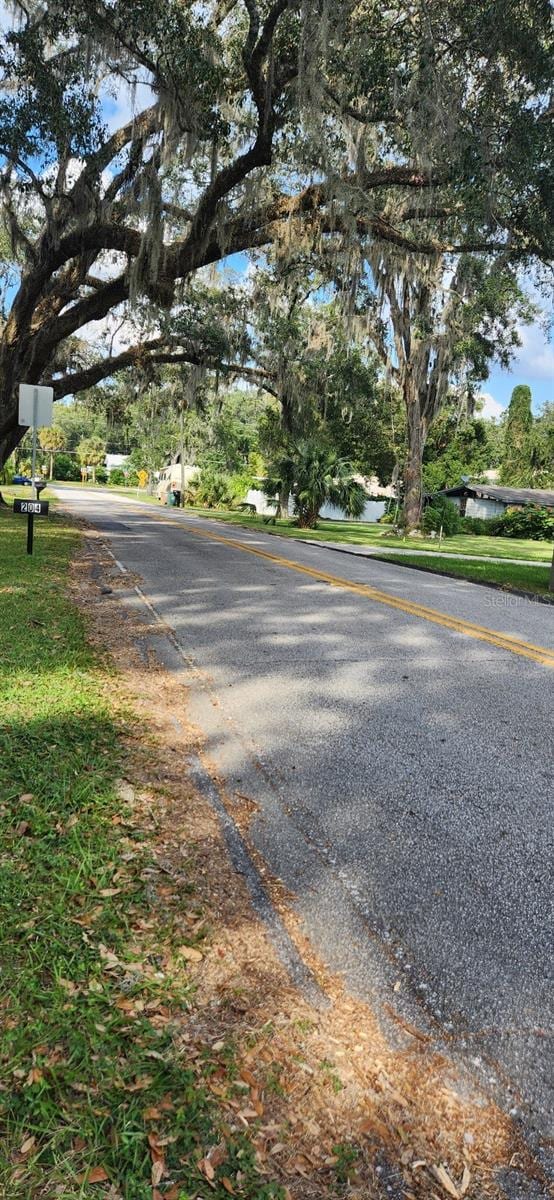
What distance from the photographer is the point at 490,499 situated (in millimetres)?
49688

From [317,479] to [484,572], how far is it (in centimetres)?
1426

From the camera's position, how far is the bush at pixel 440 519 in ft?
109

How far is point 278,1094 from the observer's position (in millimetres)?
1696

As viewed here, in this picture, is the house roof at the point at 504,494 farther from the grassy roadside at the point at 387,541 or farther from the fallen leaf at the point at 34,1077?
the fallen leaf at the point at 34,1077

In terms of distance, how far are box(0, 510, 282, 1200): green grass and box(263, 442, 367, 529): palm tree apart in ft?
79.3

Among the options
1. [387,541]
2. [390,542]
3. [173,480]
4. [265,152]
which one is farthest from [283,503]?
[173,480]

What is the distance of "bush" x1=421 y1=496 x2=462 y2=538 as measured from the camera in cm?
3330

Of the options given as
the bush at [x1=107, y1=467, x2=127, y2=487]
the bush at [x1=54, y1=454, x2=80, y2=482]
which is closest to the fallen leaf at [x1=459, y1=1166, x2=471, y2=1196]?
the bush at [x1=54, y1=454, x2=80, y2=482]

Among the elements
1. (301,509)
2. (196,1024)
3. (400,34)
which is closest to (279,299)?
(400,34)

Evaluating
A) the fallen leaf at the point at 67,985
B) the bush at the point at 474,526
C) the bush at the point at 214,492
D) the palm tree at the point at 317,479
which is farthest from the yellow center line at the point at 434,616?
the bush at the point at 214,492

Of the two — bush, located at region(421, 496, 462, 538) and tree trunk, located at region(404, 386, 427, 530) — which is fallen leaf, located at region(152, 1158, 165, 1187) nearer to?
tree trunk, located at region(404, 386, 427, 530)

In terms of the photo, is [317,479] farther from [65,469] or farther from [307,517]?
[65,469]

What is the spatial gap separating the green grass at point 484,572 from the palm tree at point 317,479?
1067 centimetres

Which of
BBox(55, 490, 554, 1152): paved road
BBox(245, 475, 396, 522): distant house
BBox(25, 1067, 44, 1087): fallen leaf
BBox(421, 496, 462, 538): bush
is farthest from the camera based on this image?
BBox(245, 475, 396, 522): distant house
